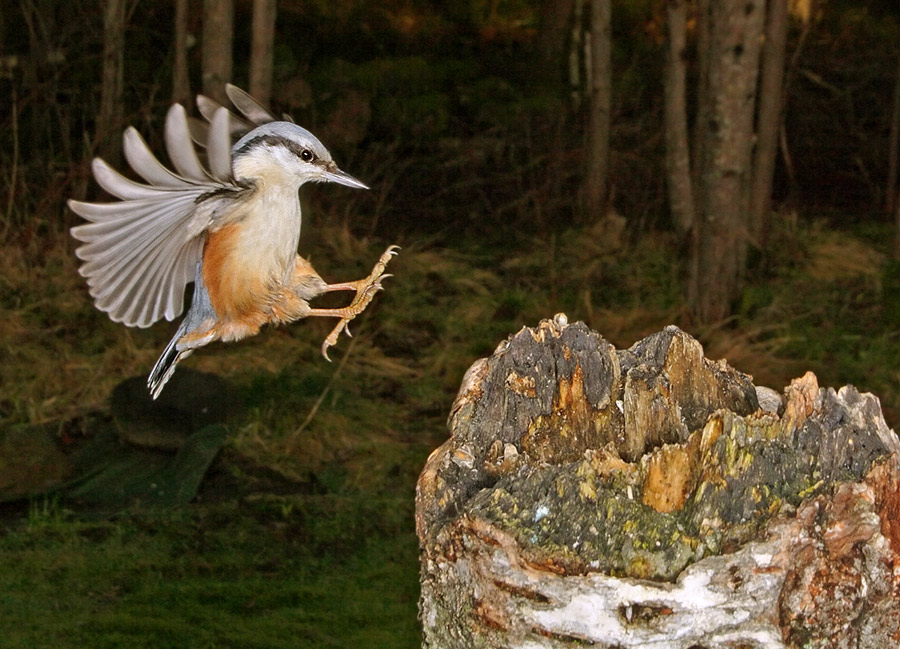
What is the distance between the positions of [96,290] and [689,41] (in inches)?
330

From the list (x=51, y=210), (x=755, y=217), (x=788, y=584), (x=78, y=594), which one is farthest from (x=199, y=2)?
(x=788, y=584)

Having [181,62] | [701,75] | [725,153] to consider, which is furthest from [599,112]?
[181,62]

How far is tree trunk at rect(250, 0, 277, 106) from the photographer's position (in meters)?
5.38

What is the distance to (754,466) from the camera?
1.88m

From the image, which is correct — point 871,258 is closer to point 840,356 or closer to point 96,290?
point 840,356

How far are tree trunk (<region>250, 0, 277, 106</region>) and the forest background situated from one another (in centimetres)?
2

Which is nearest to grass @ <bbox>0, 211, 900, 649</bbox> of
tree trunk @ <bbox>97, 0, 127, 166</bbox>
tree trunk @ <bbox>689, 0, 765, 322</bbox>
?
tree trunk @ <bbox>689, 0, 765, 322</bbox>

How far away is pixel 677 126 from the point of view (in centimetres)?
670

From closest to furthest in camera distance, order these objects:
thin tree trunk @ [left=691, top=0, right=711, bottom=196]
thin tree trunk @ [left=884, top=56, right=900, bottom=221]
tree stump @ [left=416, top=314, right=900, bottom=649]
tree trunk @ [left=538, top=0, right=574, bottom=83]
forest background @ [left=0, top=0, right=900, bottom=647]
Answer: tree stump @ [left=416, top=314, right=900, bottom=649] → forest background @ [left=0, top=0, right=900, bottom=647] → thin tree trunk @ [left=691, top=0, right=711, bottom=196] → thin tree trunk @ [left=884, top=56, right=900, bottom=221] → tree trunk @ [left=538, top=0, right=574, bottom=83]

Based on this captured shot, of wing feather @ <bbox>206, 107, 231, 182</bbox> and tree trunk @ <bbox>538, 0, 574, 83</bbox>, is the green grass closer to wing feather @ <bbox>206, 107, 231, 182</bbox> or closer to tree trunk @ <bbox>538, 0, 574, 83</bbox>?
wing feather @ <bbox>206, 107, 231, 182</bbox>

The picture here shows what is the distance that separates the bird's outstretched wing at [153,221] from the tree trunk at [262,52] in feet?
9.01

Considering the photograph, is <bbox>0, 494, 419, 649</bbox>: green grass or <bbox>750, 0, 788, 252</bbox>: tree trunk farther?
<bbox>750, 0, 788, 252</bbox>: tree trunk

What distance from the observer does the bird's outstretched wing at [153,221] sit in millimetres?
2137

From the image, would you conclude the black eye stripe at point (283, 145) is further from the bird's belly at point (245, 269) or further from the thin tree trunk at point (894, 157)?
the thin tree trunk at point (894, 157)
